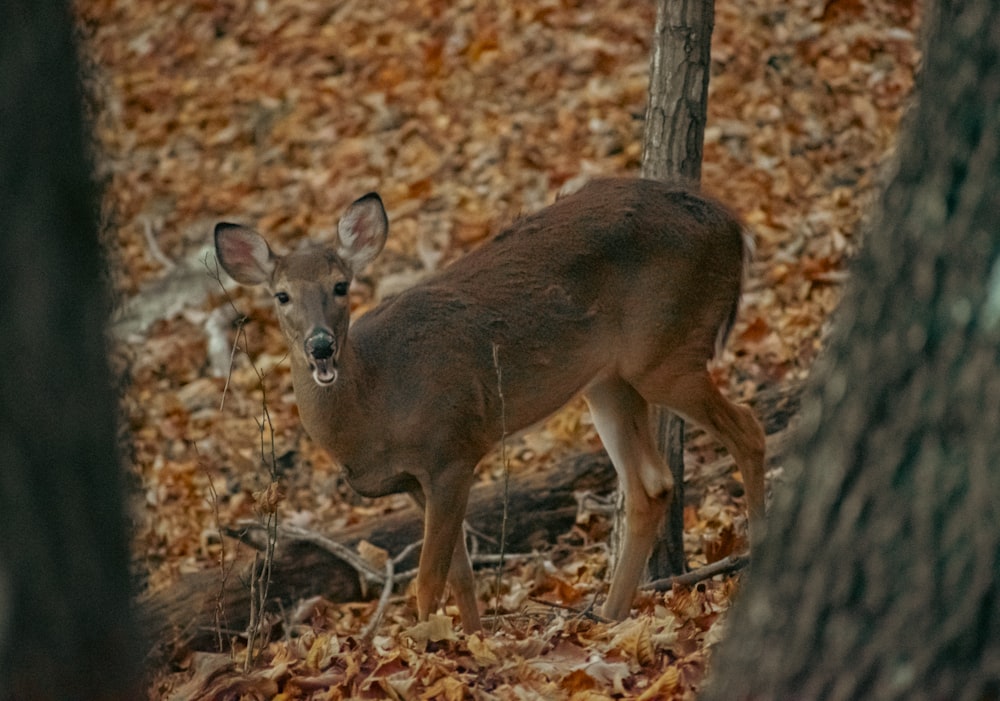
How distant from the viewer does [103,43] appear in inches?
554

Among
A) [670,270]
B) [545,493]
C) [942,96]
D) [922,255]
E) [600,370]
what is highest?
[942,96]

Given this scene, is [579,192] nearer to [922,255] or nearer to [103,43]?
[922,255]

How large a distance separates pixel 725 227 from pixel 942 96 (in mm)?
4004

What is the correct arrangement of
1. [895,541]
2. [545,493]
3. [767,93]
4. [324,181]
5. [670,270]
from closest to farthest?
1. [895,541]
2. [670,270]
3. [545,493]
4. [767,93]
5. [324,181]

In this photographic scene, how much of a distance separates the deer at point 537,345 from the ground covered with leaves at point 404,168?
623mm

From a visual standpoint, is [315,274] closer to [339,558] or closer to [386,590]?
[386,590]

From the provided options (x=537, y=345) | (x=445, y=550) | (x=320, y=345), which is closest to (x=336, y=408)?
(x=320, y=345)

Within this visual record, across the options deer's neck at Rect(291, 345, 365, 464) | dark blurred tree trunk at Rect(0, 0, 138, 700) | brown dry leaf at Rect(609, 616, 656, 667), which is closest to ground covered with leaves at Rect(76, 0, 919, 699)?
deer's neck at Rect(291, 345, 365, 464)

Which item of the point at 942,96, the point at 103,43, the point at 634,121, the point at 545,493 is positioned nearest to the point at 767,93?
the point at 634,121

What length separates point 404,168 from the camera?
11.7 metres

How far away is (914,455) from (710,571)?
12.7 ft

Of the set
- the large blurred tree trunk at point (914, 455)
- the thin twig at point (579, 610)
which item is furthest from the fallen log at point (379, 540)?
the large blurred tree trunk at point (914, 455)

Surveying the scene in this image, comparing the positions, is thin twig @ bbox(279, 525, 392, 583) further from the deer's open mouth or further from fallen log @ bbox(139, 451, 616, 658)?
the deer's open mouth

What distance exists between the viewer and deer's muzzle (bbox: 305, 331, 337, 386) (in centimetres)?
615
